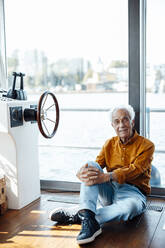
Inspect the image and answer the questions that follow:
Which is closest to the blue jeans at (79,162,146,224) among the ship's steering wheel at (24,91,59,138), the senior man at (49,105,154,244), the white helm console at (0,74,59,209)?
the senior man at (49,105,154,244)

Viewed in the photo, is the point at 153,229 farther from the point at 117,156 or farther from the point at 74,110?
the point at 74,110

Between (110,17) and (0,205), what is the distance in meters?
1.99

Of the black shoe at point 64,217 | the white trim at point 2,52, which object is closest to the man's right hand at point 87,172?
the black shoe at point 64,217

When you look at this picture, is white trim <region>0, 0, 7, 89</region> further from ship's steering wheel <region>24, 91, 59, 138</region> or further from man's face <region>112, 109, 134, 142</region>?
man's face <region>112, 109, 134, 142</region>

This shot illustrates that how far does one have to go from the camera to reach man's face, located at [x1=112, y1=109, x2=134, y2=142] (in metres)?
2.63

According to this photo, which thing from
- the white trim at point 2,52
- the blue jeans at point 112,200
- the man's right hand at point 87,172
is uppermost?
the white trim at point 2,52

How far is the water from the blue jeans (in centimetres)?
80

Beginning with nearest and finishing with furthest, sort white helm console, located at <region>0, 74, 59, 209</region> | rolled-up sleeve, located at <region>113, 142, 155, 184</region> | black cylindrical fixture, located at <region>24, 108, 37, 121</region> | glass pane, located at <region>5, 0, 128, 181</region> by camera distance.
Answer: rolled-up sleeve, located at <region>113, 142, 155, 184</region> < white helm console, located at <region>0, 74, 59, 209</region> < black cylindrical fixture, located at <region>24, 108, 37, 121</region> < glass pane, located at <region>5, 0, 128, 181</region>

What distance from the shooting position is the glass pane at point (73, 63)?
321 cm

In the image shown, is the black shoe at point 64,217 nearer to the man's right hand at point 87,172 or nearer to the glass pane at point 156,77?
the man's right hand at point 87,172

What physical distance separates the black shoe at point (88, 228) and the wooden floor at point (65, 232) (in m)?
0.05

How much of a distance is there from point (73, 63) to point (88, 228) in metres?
1.73

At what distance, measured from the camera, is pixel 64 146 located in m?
3.60

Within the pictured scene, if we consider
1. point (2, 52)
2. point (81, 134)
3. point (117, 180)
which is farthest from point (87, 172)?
point (2, 52)
